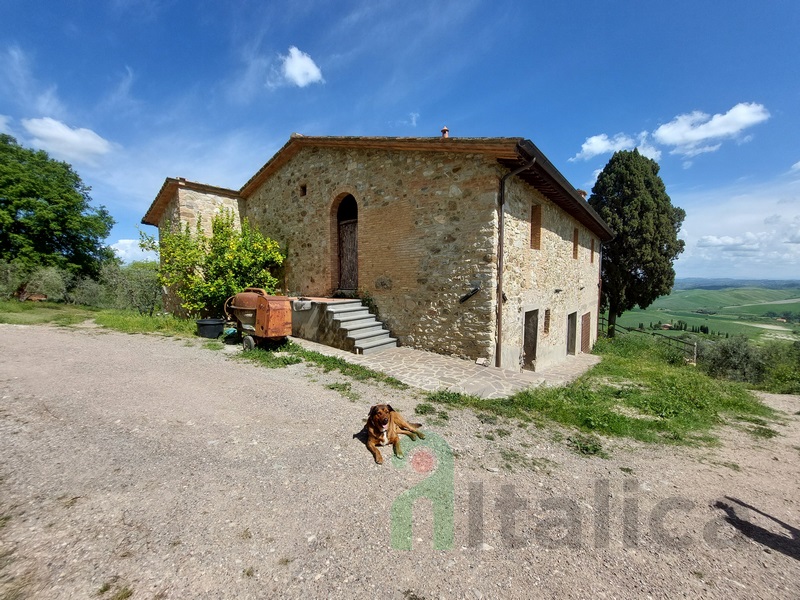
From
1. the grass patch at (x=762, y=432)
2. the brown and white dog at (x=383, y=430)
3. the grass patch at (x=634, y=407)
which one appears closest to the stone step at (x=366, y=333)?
the grass patch at (x=634, y=407)

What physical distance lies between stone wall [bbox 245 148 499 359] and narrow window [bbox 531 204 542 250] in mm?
2732

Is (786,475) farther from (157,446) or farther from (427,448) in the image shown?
(157,446)

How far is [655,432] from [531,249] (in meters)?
5.23

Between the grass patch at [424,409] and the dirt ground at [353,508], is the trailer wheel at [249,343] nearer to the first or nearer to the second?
the dirt ground at [353,508]

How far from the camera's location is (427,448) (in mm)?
3467

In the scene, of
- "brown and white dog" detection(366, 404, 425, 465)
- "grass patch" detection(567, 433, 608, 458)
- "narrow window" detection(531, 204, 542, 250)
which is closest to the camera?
"brown and white dog" detection(366, 404, 425, 465)

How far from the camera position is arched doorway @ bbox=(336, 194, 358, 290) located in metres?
9.68

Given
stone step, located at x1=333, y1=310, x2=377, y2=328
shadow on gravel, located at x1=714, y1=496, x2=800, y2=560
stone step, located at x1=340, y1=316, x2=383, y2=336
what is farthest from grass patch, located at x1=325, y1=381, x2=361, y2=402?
shadow on gravel, located at x1=714, y1=496, x2=800, y2=560

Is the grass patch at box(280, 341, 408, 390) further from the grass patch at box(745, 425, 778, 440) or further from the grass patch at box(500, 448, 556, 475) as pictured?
the grass patch at box(745, 425, 778, 440)

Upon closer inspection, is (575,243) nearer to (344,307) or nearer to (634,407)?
(634,407)

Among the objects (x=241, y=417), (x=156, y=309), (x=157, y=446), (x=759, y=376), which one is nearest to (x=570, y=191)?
(x=241, y=417)

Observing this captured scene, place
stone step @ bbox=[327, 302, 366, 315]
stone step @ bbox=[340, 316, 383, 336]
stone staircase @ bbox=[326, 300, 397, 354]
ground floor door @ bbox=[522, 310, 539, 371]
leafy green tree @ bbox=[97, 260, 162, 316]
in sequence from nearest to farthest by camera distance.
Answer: stone staircase @ bbox=[326, 300, 397, 354] → stone step @ bbox=[340, 316, 383, 336] → stone step @ bbox=[327, 302, 366, 315] → ground floor door @ bbox=[522, 310, 539, 371] → leafy green tree @ bbox=[97, 260, 162, 316]

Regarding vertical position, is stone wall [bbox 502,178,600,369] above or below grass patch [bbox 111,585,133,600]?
above

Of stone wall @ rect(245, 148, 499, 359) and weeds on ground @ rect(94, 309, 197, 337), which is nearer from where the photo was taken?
stone wall @ rect(245, 148, 499, 359)
